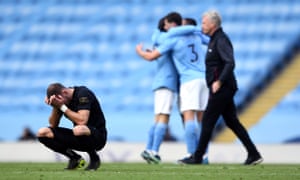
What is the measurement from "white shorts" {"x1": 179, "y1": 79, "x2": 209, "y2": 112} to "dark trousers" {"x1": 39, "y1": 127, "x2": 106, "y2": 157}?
2597 millimetres

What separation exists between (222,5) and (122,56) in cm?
191

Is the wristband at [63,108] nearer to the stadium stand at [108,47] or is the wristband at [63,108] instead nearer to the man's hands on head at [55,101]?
the man's hands on head at [55,101]

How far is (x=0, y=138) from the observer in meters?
15.6

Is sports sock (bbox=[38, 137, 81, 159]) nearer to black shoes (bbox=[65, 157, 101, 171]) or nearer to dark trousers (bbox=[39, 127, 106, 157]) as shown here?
dark trousers (bbox=[39, 127, 106, 157])

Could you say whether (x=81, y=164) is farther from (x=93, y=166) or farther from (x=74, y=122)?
(x=74, y=122)

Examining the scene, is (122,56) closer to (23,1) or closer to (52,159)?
(23,1)

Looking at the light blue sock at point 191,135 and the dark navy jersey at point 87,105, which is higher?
the light blue sock at point 191,135

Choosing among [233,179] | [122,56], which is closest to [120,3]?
[122,56]

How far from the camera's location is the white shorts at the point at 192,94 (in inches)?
435

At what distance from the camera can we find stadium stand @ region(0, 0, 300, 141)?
1623 centimetres

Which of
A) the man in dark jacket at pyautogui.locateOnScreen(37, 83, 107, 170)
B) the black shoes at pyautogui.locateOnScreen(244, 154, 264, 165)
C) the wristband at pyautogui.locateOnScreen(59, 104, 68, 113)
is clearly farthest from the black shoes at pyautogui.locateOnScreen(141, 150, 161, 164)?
the wristband at pyautogui.locateOnScreen(59, 104, 68, 113)

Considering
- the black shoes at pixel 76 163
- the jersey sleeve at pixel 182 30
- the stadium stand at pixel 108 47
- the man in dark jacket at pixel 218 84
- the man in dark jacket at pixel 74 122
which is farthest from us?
the stadium stand at pixel 108 47

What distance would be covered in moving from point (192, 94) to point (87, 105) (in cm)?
285

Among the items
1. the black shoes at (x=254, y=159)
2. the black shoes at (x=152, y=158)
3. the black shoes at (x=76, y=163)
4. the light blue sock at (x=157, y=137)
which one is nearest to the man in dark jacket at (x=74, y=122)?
the black shoes at (x=76, y=163)
